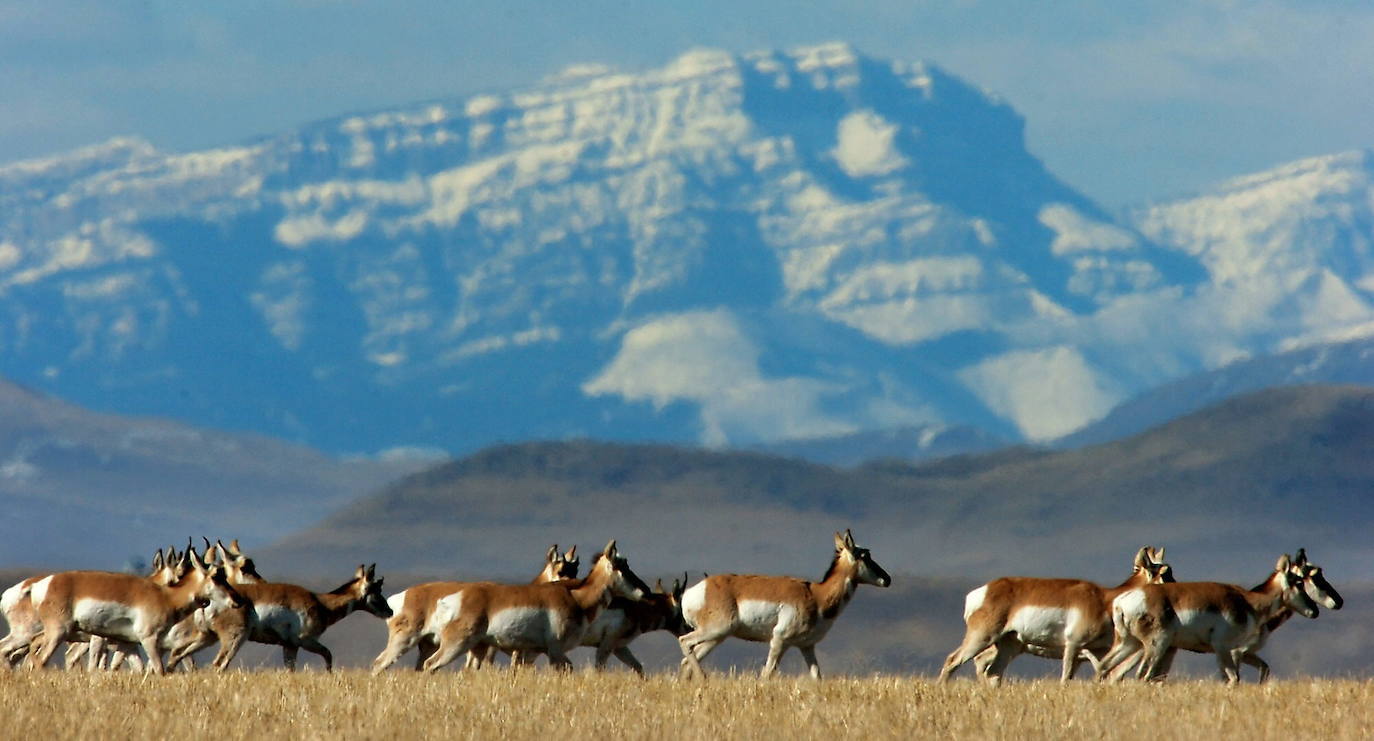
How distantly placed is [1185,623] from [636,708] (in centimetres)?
955

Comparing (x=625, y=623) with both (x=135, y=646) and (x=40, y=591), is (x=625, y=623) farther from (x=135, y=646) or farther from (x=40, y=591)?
(x=40, y=591)

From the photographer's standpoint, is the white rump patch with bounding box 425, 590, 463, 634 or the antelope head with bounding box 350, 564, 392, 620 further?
the antelope head with bounding box 350, 564, 392, 620

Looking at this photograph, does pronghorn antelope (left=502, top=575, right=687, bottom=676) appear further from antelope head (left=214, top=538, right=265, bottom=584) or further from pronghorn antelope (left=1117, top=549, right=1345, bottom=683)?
pronghorn antelope (left=1117, top=549, right=1345, bottom=683)

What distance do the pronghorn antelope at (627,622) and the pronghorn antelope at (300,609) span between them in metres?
3.07

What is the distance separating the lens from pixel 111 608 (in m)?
29.8

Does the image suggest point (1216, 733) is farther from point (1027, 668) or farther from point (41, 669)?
point (1027, 668)

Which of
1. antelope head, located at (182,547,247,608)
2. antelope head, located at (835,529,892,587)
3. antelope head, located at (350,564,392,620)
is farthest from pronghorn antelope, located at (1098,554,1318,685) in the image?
antelope head, located at (182,547,247,608)

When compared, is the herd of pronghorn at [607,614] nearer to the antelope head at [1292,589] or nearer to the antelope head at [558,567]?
the antelope head at [1292,589]

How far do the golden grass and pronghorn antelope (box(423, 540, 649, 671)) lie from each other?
233cm

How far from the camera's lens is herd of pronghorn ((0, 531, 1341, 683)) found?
3017cm

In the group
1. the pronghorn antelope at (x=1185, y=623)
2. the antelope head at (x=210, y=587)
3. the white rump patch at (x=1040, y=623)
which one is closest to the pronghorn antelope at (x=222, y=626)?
the antelope head at (x=210, y=587)

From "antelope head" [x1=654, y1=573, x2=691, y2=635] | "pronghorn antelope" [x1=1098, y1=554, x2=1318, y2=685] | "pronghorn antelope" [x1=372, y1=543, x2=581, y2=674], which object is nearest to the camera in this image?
→ "pronghorn antelope" [x1=1098, y1=554, x2=1318, y2=685]

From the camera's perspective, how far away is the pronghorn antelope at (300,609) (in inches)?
1289

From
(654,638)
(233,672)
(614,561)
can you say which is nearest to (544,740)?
(233,672)
